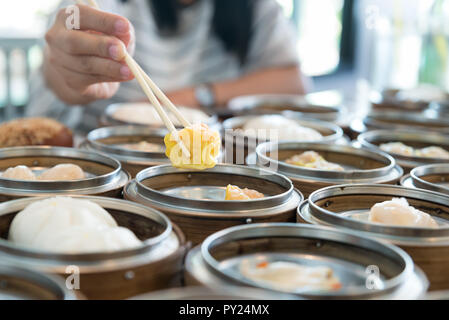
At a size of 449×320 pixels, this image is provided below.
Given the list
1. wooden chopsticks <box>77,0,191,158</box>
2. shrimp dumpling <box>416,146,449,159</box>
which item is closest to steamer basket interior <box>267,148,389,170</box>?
shrimp dumpling <box>416,146,449,159</box>

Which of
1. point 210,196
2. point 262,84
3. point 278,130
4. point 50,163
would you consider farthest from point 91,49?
point 262,84

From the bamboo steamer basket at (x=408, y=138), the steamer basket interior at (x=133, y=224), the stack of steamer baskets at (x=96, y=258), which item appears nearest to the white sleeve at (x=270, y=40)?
the bamboo steamer basket at (x=408, y=138)

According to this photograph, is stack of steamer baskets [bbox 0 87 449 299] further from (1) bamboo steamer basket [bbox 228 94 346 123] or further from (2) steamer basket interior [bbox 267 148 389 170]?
(1) bamboo steamer basket [bbox 228 94 346 123]

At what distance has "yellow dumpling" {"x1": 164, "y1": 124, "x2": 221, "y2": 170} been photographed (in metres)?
1.60

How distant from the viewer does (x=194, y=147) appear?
63.0 inches

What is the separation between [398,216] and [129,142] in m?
1.26

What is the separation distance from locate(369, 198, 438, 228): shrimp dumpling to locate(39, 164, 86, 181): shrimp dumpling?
2.97ft

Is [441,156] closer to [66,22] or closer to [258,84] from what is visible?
[66,22]

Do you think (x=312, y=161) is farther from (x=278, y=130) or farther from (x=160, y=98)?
(x=160, y=98)

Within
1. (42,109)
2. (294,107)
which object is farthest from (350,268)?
(42,109)

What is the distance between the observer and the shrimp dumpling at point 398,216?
1463 mm

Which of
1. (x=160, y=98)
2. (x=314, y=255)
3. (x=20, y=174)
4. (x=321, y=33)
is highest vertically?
(x=321, y=33)

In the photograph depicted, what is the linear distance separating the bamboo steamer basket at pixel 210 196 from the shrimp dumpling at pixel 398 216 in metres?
0.23
